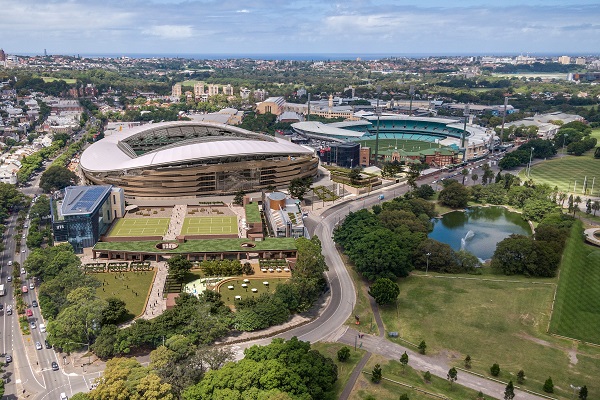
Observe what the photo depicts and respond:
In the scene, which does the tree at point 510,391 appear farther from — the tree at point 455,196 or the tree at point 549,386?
the tree at point 455,196

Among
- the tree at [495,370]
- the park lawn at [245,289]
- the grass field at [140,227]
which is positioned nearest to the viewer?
the tree at [495,370]

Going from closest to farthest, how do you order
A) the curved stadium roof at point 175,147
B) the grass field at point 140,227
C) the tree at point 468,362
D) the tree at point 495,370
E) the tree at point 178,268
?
the tree at point 495,370
the tree at point 468,362
the tree at point 178,268
the grass field at point 140,227
the curved stadium roof at point 175,147

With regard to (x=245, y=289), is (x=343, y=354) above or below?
above

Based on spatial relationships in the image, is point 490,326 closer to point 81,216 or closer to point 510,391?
point 510,391

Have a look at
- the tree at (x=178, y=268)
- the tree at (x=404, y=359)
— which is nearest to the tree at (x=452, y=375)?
the tree at (x=404, y=359)

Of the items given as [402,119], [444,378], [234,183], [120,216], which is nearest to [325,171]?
[234,183]

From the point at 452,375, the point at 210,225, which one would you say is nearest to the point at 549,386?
the point at 452,375

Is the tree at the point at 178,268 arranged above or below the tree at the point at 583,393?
above
